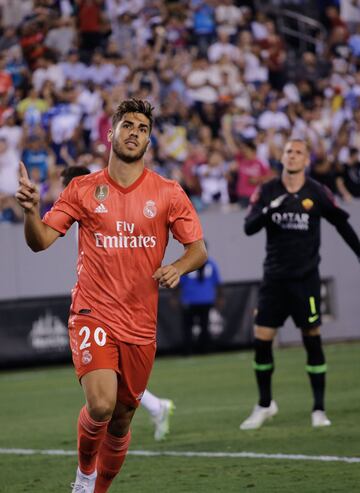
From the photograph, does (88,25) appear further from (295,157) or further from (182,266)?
(182,266)

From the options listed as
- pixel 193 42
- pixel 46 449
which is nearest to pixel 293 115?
pixel 193 42

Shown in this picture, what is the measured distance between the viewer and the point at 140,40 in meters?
23.0

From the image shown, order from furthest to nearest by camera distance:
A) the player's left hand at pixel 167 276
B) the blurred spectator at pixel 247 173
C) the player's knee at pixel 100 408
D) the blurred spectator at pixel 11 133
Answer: the blurred spectator at pixel 247 173 < the blurred spectator at pixel 11 133 < the player's knee at pixel 100 408 < the player's left hand at pixel 167 276

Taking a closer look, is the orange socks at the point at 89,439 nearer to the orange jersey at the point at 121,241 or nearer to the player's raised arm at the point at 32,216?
the orange jersey at the point at 121,241

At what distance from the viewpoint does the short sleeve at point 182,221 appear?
23.0 feet

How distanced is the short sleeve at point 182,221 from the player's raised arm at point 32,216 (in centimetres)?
70

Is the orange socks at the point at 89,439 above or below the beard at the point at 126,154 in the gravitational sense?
below

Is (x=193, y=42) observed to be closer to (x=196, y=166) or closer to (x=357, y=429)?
(x=196, y=166)

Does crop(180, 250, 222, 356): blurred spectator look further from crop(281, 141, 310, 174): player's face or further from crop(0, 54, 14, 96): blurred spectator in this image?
crop(281, 141, 310, 174): player's face

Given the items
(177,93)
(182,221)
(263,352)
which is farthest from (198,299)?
(182,221)

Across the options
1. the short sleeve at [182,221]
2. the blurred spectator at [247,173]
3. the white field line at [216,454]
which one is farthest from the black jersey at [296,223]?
the blurred spectator at [247,173]

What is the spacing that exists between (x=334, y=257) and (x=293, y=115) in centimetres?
358

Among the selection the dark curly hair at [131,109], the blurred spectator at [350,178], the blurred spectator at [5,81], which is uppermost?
the blurred spectator at [5,81]

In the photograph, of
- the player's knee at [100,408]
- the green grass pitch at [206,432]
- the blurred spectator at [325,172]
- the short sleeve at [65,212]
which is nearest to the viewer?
the player's knee at [100,408]
